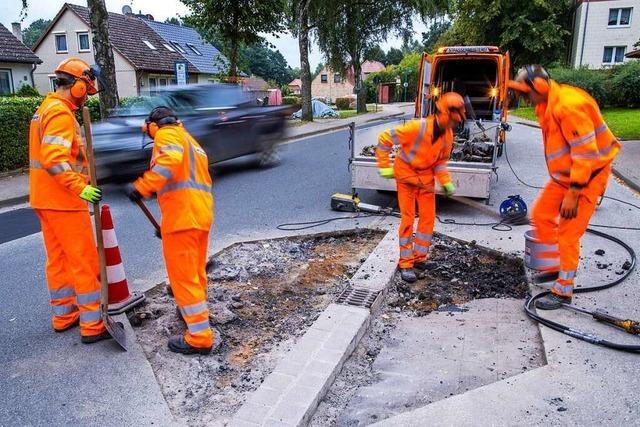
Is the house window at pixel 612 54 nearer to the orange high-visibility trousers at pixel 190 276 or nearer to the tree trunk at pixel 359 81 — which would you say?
the tree trunk at pixel 359 81

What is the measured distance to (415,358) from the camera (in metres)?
3.67

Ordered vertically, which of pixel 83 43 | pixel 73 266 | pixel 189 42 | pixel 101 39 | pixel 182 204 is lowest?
pixel 73 266

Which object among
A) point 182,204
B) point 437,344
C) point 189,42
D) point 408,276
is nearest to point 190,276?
point 182,204

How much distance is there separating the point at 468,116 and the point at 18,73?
983 inches

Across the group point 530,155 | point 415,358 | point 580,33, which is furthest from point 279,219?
point 580,33

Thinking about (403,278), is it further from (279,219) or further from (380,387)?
(279,219)

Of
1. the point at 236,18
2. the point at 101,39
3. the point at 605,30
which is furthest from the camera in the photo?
the point at 605,30

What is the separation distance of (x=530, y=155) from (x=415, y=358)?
1092cm

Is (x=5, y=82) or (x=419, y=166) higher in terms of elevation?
(x=5, y=82)

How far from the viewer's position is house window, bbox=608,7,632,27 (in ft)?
123

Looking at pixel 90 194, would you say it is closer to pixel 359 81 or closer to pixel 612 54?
pixel 359 81

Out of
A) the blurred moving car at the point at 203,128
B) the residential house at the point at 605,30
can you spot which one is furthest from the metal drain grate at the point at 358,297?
the residential house at the point at 605,30

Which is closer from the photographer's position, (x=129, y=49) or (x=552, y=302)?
(x=552, y=302)

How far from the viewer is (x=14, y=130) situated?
1058 cm
